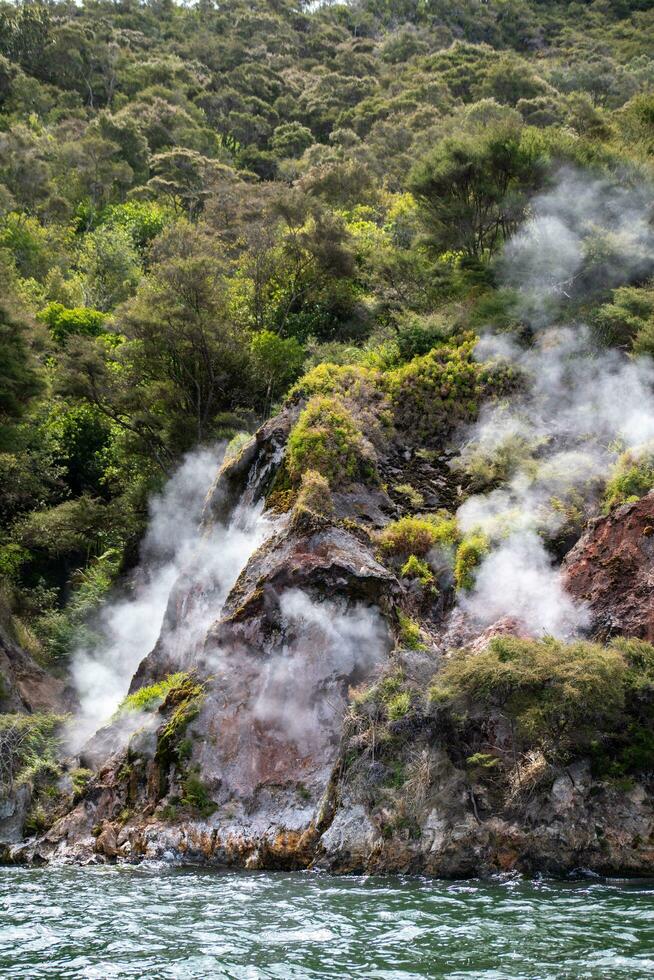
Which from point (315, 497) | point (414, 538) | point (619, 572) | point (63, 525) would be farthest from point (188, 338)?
point (619, 572)

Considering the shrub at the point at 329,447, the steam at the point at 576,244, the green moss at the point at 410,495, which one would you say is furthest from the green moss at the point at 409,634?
the steam at the point at 576,244

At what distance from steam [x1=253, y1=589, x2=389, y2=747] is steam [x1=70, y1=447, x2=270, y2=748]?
112 inches

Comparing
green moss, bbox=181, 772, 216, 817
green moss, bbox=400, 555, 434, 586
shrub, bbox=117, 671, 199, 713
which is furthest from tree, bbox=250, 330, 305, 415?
green moss, bbox=181, 772, 216, 817

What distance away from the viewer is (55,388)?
27.7 metres

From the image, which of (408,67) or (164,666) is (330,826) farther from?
(408,67)

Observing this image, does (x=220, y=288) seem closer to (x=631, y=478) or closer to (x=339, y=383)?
(x=339, y=383)

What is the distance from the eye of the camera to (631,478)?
15109 mm

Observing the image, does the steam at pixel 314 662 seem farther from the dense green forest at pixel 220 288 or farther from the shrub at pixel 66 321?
the shrub at pixel 66 321

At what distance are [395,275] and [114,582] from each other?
12104 millimetres

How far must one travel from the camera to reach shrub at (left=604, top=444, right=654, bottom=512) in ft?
49.0

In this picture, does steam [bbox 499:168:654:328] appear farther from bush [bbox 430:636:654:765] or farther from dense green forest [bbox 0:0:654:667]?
bush [bbox 430:636:654:765]

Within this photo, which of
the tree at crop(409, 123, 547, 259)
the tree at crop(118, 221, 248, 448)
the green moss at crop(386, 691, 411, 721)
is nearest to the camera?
the green moss at crop(386, 691, 411, 721)

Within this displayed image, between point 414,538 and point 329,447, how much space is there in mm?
2666

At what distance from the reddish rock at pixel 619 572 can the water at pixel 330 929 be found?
3.73 m
